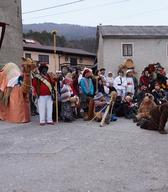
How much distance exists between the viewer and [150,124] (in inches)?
467

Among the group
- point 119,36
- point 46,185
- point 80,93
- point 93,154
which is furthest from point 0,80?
point 119,36

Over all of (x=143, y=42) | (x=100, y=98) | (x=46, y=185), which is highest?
(x=143, y=42)

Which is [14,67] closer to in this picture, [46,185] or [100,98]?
[100,98]

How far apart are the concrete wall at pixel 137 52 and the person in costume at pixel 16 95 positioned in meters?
22.2

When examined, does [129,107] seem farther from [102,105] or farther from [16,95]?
Result: [16,95]

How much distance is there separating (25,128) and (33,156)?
352 centimetres

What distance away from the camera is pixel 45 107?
42.3 ft

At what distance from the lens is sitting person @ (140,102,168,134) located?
1141 centimetres

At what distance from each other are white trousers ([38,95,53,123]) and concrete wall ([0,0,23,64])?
7.71 metres

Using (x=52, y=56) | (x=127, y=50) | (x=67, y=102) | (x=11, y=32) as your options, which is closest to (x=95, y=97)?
(x=67, y=102)

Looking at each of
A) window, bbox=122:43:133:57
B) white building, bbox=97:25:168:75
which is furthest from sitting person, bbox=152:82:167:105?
window, bbox=122:43:133:57

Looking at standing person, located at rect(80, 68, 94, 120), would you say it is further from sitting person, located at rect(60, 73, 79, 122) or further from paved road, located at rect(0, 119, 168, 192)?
paved road, located at rect(0, 119, 168, 192)

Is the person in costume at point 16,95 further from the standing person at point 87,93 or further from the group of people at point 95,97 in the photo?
the standing person at point 87,93

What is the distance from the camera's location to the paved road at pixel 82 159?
6934 mm
